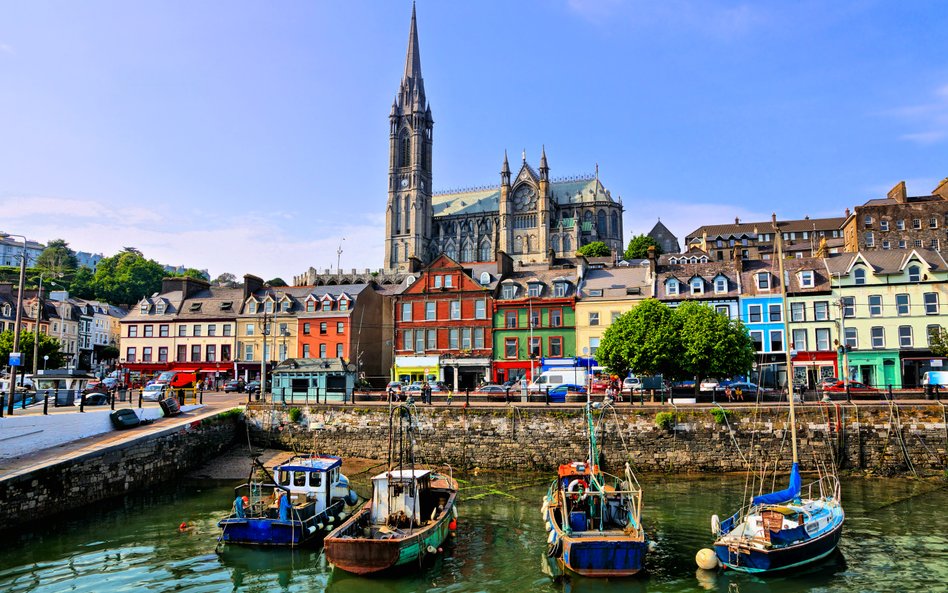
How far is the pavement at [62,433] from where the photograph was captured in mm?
24641

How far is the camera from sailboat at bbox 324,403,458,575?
18.0m

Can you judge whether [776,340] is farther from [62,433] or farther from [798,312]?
[62,433]

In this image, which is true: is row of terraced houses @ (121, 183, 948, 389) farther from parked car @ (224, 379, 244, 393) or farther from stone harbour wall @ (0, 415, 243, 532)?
stone harbour wall @ (0, 415, 243, 532)

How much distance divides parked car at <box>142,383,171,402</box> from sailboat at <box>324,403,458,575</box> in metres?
23.8

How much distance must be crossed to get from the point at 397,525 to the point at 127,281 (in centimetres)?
12111

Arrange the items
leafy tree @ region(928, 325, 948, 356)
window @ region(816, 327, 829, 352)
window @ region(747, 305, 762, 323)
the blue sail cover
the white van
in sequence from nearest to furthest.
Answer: the blue sail cover
the white van
leafy tree @ region(928, 325, 948, 356)
window @ region(816, 327, 829, 352)
window @ region(747, 305, 762, 323)

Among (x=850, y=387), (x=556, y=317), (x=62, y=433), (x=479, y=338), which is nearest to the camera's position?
(x=62, y=433)

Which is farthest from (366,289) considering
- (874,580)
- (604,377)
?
(874,580)

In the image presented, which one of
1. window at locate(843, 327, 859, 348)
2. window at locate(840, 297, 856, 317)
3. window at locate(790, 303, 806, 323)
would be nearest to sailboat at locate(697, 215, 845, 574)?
window at locate(790, 303, 806, 323)

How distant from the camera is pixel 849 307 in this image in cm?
5091

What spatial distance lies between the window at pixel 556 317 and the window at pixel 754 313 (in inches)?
602

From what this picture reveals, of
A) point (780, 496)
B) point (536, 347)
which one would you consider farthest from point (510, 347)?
point (780, 496)

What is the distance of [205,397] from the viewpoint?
47406mm

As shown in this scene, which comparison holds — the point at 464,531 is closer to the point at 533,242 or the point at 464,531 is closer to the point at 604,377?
the point at 604,377
